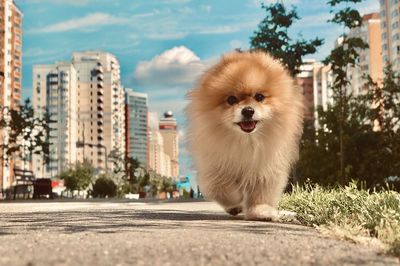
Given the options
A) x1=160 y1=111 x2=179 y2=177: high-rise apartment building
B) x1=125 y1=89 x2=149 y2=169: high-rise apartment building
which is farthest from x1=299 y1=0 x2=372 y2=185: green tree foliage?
x1=160 y1=111 x2=179 y2=177: high-rise apartment building

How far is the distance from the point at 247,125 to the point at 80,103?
428 feet

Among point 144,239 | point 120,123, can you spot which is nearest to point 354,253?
point 144,239

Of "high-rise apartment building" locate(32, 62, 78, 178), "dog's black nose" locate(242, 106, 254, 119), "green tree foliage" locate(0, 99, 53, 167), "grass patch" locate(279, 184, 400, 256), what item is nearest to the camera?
"grass patch" locate(279, 184, 400, 256)

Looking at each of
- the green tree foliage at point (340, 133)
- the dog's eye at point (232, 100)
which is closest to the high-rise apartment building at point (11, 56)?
the green tree foliage at point (340, 133)

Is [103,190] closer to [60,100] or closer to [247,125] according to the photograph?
[247,125]

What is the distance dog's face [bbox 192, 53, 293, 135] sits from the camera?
6.05 meters

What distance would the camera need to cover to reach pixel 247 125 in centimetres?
616

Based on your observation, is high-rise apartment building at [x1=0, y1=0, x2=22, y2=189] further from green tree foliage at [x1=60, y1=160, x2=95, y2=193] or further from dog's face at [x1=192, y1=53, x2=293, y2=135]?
dog's face at [x1=192, y1=53, x2=293, y2=135]

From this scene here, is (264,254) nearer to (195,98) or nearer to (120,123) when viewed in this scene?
(195,98)

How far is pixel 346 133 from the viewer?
2639 cm

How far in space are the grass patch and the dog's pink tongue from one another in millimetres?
1054

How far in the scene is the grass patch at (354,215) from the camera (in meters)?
4.46

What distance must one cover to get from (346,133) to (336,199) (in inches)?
804

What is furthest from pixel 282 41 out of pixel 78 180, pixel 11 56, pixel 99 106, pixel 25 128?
pixel 99 106
